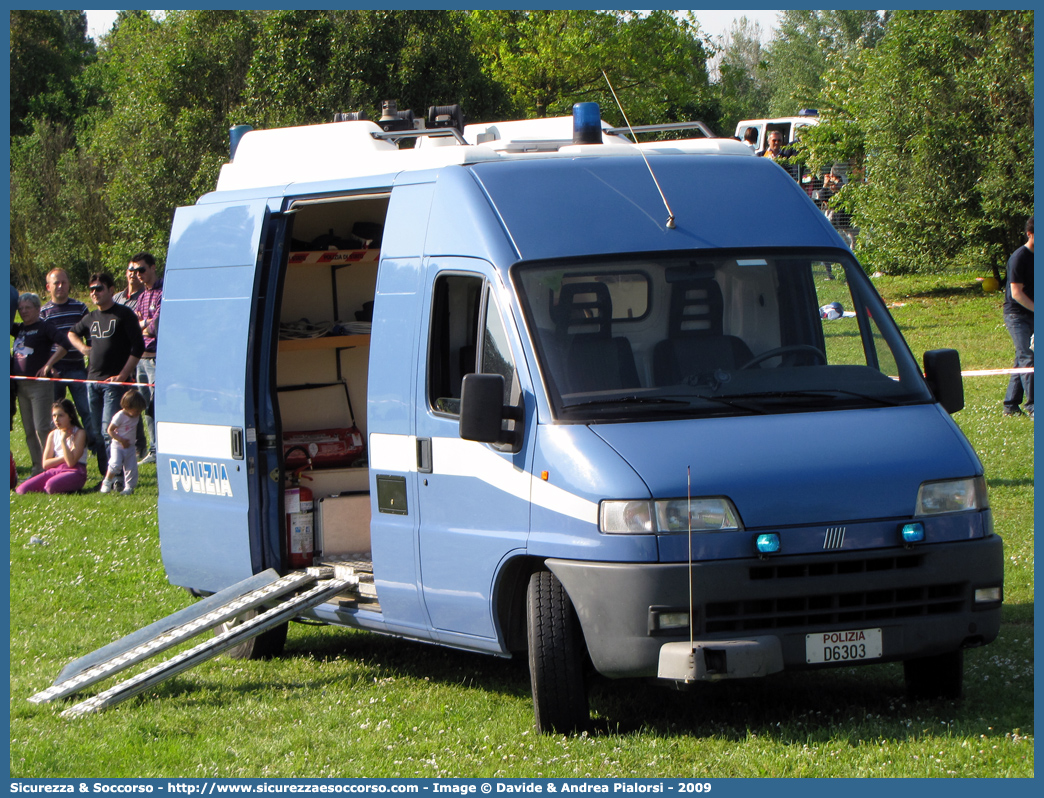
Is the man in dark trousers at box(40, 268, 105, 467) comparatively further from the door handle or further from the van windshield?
the van windshield

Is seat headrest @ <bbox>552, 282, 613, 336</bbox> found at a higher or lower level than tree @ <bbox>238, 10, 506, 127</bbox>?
lower

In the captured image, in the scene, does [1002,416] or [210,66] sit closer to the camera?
[1002,416]

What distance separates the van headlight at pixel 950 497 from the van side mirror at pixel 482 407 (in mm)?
1864

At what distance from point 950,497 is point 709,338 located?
134cm

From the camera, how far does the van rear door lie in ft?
26.4

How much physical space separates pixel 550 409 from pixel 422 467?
1.04 m

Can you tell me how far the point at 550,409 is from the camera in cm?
614

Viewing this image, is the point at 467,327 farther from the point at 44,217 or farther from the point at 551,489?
the point at 44,217

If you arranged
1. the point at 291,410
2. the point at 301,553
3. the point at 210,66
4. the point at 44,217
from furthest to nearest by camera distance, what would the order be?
1. the point at 44,217
2. the point at 210,66
3. the point at 291,410
4. the point at 301,553

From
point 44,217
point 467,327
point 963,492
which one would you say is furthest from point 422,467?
point 44,217

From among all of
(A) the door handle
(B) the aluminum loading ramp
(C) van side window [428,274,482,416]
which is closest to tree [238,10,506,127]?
(B) the aluminum loading ramp

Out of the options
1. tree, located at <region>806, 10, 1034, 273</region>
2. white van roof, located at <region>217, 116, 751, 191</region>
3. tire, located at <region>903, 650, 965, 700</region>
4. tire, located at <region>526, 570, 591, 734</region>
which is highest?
tree, located at <region>806, 10, 1034, 273</region>

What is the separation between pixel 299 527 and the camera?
27.7 feet

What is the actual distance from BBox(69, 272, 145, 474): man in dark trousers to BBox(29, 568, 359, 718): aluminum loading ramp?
24.2 ft
